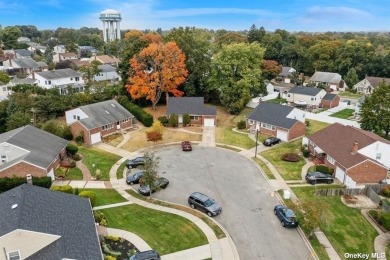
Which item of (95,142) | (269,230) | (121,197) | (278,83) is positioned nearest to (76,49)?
(278,83)

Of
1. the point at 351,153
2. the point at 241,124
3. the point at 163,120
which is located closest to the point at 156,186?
the point at 351,153

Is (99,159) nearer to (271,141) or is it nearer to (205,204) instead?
(205,204)

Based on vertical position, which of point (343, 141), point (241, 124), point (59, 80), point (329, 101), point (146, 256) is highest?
point (59, 80)

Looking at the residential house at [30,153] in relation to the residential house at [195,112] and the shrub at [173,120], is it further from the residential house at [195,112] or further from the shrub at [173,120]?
the residential house at [195,112]

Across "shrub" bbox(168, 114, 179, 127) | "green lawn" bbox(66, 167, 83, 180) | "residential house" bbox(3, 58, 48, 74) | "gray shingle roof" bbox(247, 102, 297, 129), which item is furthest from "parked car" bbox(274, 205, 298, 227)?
"residential house" bbox(3, 58, 48, 74)

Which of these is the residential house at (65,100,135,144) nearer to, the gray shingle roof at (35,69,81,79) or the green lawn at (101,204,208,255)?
the green lawn at (101,204,208,255)

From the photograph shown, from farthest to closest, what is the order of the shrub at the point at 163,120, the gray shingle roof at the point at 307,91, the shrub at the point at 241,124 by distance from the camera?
the gray shingle roof at the point at 307,91 < the shrub at the point at 163,120 < the shrub at the point at 241,124
